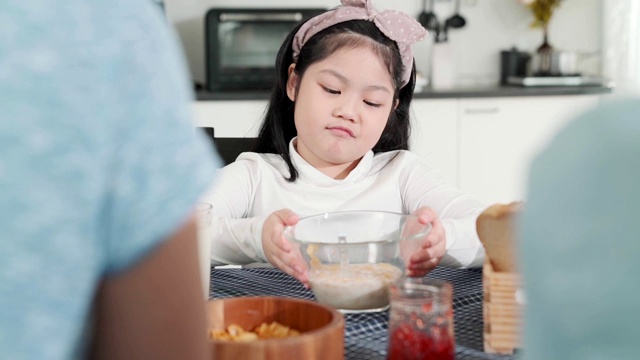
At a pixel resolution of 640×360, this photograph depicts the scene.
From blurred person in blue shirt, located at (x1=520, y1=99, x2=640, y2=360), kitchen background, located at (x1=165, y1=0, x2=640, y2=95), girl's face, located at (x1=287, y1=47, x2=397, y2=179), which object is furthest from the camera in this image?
kitchen background, located at (x1=165, y1=0, x2=640, y2=95)

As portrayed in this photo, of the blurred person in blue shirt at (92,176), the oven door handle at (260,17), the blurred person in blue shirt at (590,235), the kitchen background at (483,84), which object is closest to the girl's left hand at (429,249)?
the blurred person in blue shirt at (92,176)

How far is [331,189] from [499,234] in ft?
2.47

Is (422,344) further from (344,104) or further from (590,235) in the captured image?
(344,104)

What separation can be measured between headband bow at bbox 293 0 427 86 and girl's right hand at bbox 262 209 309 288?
60 centimetres

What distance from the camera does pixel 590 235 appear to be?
385 mm

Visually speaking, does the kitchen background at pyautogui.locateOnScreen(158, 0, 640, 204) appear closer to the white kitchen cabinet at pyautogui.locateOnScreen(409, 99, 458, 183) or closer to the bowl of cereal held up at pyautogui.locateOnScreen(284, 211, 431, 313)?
the white kitchen cabinet at pyautogui.locateOnScreen(409, 99, 458, 183)

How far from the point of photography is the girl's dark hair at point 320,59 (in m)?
1.83

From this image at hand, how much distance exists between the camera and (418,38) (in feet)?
6.05

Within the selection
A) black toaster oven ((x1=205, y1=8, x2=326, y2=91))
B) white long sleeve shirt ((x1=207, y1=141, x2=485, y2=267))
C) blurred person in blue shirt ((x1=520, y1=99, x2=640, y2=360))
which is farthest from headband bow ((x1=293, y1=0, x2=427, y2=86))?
black toaster oven ((x1=205, y1=8, x2=326, y2=91))

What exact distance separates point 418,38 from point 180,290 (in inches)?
54.3

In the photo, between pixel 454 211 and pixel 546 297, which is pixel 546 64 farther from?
pixel 546 297

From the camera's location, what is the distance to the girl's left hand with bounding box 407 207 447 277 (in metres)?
1.33

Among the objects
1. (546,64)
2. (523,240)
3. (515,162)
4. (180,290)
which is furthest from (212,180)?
(546,64)

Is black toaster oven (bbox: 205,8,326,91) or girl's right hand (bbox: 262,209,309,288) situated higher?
black toaster oven (bbox: 205,8,326,91)
